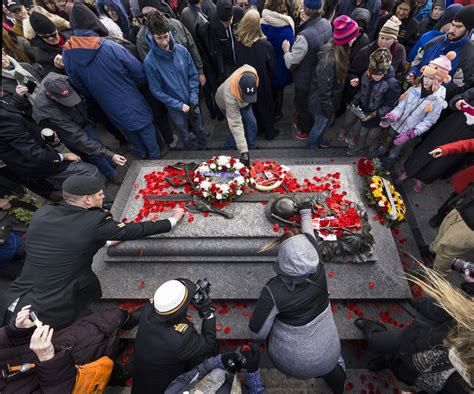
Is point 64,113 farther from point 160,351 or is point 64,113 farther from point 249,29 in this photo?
point 160,351

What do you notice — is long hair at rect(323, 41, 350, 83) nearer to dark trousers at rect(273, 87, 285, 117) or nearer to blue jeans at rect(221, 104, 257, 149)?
blue jeans at rect(221, 104, 257, 149)

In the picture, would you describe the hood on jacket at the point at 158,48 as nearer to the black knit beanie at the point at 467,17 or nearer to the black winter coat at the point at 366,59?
the black winter coat at the point at 366,59

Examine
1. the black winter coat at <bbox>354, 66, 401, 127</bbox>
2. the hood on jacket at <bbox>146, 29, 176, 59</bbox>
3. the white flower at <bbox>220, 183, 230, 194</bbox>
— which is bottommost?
the white flower at <bbox>220, 183, 230, 194</bbox>

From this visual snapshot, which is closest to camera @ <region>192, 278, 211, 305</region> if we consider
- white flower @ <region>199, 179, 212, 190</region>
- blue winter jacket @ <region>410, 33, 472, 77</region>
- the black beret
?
the black beret

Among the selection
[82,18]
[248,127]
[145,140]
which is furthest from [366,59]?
[82,18]

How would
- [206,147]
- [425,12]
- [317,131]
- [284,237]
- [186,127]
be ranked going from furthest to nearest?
[425,12], [206,147], [186,127], [317,131], [284,237]

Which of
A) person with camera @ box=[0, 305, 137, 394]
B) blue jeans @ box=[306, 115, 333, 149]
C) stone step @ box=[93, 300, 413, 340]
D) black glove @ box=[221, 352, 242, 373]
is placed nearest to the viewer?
person with camera @ box=[0, 305, 137, 394]

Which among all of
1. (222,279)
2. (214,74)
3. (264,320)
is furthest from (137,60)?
(264,320)

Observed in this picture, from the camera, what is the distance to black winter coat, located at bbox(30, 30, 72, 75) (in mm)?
4395

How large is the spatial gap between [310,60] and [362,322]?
3.64 meters

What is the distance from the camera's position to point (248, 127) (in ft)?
15.8

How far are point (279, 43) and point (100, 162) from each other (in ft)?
11.7

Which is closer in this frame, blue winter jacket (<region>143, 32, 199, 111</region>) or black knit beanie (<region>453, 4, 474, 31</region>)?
black knit beanie (<region>453, 4, 474, 31</region>)

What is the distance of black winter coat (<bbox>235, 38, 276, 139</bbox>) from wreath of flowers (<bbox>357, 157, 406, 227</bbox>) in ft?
6.33
